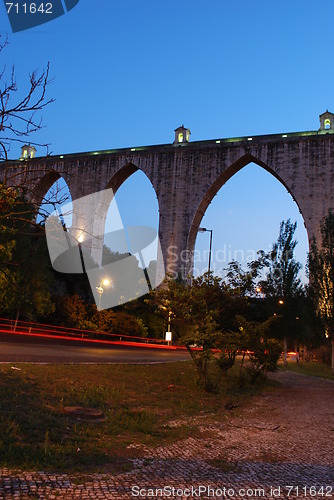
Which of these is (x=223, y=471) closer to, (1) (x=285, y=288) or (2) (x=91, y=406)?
(2) (x=91, y=406)

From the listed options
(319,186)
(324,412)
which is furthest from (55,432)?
(319,186)

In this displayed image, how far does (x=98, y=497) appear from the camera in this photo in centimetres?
327

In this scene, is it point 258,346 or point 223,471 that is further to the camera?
point 258,346

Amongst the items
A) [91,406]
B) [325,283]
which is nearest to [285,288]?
[325,283]

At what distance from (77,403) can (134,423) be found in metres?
1.01

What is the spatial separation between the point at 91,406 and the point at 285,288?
16.4 metres

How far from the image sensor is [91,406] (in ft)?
21.1

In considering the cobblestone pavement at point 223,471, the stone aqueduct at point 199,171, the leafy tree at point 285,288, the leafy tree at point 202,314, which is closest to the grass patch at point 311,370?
the leafy tree at point 285,288

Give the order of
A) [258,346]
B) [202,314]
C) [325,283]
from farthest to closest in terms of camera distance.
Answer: [325,283], [258,346], [202,314]

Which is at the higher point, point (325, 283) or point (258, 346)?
point (325, 283)

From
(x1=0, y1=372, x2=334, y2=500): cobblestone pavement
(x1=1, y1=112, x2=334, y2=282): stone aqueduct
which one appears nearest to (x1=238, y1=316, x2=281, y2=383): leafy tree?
Answer: (x1=0, y1=372, x2=334, y2=500): cobblestone pavement

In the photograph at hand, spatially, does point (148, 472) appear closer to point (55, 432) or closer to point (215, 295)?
point (55, 432)

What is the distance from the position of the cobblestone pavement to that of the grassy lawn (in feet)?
0.90

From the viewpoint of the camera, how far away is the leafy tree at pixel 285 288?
21.2 meters
